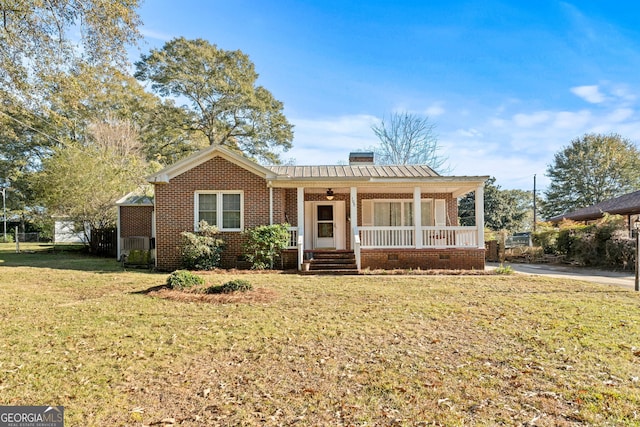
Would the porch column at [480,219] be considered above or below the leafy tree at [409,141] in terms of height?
below

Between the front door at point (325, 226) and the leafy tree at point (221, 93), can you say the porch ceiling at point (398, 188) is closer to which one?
the front door at point (325, 226)

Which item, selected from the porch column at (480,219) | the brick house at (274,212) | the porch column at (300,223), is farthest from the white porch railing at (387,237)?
the porch column at (480,219)

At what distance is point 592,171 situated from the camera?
37344mm

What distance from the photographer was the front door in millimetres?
14898

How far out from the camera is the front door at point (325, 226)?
14.9 metres

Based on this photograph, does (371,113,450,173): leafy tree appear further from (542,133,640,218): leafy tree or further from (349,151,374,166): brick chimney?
(542,133,640,218): leafy tree

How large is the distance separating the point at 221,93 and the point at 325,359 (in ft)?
91.5

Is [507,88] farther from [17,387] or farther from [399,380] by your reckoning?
[17,387]

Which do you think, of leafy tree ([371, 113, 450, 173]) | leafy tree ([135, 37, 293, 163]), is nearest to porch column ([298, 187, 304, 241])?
leafy tree ([135, 37, 293, 163])

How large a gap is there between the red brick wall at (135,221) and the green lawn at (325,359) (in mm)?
9374

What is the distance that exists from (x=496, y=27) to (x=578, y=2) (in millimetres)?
2934

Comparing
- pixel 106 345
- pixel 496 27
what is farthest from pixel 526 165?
pixel 106 345

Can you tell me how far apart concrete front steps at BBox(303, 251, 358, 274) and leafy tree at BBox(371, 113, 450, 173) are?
18727mm

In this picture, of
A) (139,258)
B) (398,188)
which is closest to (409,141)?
(398,188)
